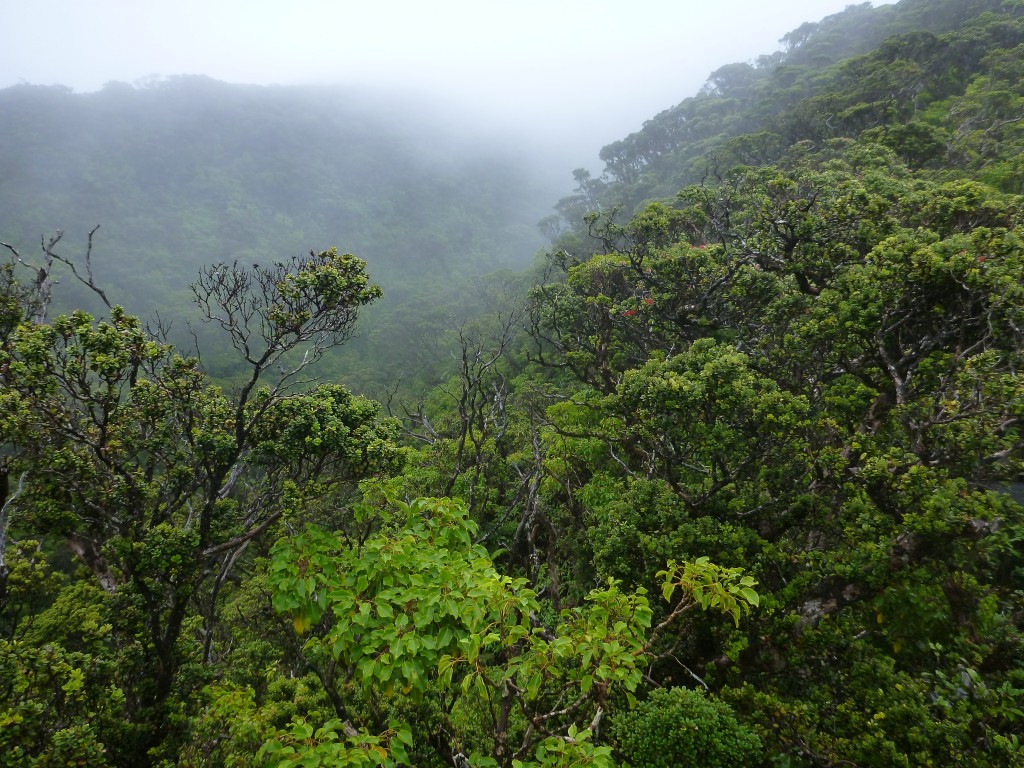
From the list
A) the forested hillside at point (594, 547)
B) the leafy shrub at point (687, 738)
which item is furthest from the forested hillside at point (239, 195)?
the leafy shrub at point (687, 738)

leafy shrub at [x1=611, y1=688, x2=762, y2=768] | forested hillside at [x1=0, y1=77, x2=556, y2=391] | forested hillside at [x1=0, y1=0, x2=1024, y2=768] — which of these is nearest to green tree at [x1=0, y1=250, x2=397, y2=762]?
forested hillside at [x1=0, y1=0, x2=1024, y2=768]

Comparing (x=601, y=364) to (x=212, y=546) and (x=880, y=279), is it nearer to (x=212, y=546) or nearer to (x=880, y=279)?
(x=880, y=279)

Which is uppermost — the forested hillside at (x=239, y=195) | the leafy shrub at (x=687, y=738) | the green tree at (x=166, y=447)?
Answer: the forested hillside at (x=239, y=195)

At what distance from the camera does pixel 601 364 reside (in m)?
18.8

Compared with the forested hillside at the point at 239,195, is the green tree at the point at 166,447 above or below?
below

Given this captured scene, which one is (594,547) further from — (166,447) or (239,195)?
(239,195)

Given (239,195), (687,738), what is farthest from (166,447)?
(239,195)

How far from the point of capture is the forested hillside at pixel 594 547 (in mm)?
4367

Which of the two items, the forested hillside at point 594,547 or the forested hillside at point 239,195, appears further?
the forested hillside at point 239,195

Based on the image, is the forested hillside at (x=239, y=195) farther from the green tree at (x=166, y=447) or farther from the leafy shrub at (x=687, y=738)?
the leafy shrub at (x=687, y=738)

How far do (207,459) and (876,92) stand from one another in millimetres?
44121

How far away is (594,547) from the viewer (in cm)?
995

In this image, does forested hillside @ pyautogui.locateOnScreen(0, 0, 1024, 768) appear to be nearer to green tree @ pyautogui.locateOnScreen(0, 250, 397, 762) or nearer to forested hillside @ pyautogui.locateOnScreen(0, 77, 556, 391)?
green tree @ pyautogui.locateOnScreen(0, 250, 397, 762)

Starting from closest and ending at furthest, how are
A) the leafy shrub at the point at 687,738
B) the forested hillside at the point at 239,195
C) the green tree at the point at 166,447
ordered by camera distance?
the leafy shrub at the point at 687,738, the green tree at the point at 166,447, the forested hillside at the point at 239,195
